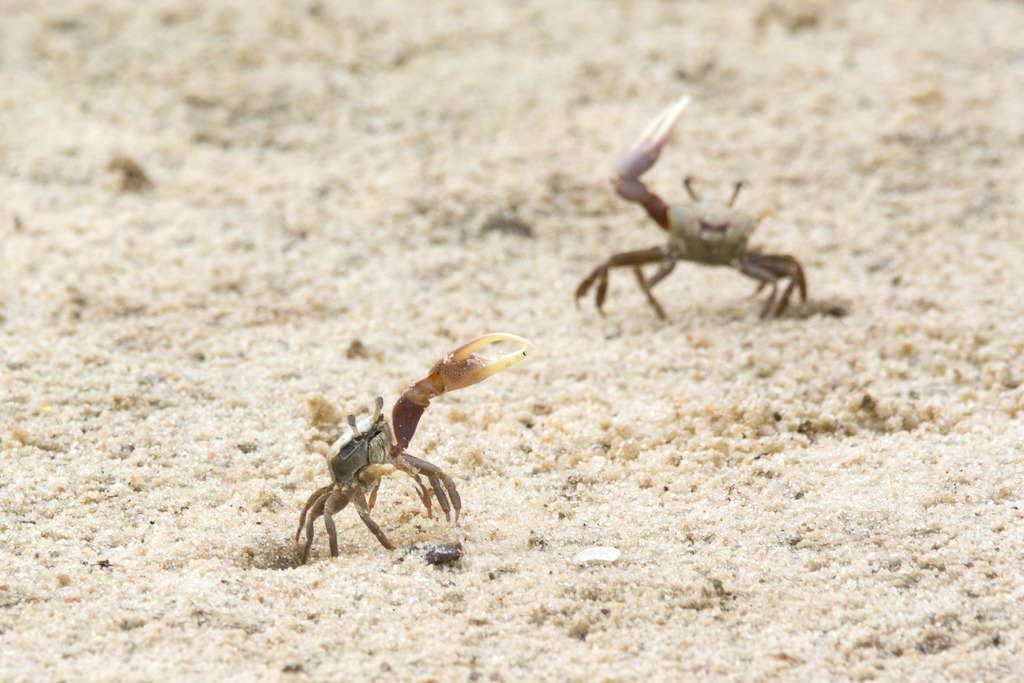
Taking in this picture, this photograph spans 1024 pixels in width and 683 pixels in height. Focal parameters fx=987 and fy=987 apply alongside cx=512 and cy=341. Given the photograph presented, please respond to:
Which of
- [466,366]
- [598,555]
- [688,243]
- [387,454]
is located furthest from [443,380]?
[688,243]

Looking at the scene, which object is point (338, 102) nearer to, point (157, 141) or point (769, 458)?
point (157, 141)

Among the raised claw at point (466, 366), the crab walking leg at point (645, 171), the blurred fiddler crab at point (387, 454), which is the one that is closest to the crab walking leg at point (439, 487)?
the blurred fiddler crab at point (387, 454)

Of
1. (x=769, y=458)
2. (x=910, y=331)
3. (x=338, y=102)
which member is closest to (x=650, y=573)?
(x=769, y=458)

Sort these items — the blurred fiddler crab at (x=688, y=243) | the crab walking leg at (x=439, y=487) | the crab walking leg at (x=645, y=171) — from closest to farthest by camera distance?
the crab walking leg at (x=439, y=487) → the blurred fiddler crab at (x=688, y=243) → the crab walking leg at (x=645, y=171)

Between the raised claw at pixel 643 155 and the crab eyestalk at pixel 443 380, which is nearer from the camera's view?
the crab eyestalk at pixel 443 380

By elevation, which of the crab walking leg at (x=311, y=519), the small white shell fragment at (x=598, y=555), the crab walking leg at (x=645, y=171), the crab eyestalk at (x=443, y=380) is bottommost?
the small white shell fragment at (x=598, y=555)

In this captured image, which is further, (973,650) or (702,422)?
(702,422)

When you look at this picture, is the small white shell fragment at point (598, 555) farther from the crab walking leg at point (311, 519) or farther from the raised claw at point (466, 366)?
the crab walking leg at point (311, 519)

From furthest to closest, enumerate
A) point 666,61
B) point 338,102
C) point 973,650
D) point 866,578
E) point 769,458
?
point 666,61, point 338,102, point 769,458, point 866,578, point 973,650
